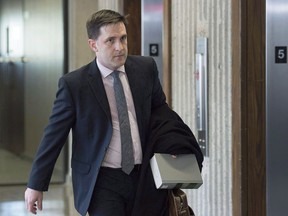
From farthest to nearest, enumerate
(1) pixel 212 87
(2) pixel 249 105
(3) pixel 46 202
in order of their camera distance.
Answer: (3) pixel 46 202
(1) pixel 212 87
(2) pixel 249 105

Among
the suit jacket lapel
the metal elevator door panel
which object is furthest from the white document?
the metal elevator door panel

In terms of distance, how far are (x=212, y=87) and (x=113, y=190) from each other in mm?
1680

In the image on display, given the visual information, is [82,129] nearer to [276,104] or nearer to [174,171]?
[174,171]

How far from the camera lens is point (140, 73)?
3676mm

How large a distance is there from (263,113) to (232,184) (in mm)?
528

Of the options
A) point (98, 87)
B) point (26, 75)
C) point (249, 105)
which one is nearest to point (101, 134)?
point (98, 87)

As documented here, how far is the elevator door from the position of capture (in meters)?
10.4

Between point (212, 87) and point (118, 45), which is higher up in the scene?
point (118, 45)

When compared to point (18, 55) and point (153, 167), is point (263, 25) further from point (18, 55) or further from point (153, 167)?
point (18, 55)

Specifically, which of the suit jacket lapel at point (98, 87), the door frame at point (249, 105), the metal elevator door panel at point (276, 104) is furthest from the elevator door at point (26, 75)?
the suit jacket lapel at point (98, 87)

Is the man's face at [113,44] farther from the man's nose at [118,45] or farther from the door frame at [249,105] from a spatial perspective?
the door frame at [249,105]

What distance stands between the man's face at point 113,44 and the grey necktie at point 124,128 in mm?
124

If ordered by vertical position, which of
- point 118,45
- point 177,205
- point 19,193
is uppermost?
point 118,45

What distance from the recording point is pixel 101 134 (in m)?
3.47
